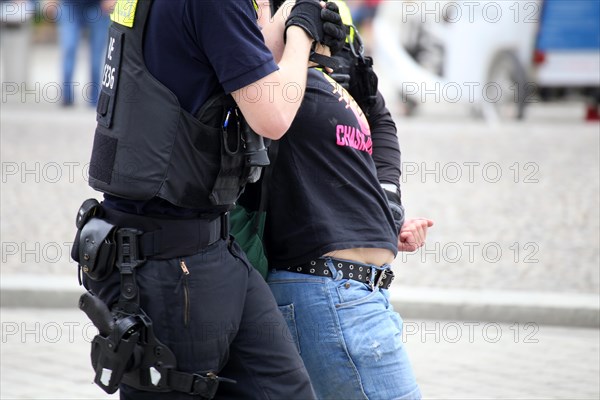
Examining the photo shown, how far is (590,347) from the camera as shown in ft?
18.4

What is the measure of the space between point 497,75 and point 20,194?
7010 mm

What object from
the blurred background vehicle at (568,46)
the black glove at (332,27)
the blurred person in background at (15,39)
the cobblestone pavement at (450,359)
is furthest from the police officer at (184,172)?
the blurred person in background at (15,39)

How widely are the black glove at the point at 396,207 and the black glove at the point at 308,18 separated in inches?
24.6

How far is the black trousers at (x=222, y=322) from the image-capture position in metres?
2.43

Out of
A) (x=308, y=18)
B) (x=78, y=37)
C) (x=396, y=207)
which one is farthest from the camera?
(x=78, y=37)

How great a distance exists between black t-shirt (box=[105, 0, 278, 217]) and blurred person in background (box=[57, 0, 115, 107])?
1131cm

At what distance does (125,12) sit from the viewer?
2.43 m

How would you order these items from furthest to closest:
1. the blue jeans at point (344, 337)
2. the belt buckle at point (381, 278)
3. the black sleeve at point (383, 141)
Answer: the black sleeve at point (383, 141) → the belt buckle at point (381, 278) → the blue jeans at point (344, 337)

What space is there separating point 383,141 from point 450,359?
Result: 7.96 feet

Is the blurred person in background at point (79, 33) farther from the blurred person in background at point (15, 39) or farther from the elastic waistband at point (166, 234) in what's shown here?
the elastic waistband at point (166, 234)

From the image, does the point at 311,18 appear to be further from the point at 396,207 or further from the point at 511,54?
the point at 511,54

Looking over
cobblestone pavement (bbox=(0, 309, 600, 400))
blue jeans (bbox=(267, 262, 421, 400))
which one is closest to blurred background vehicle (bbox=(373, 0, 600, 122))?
cobblestone pavement (bbox=(0, 309, 600, 400))

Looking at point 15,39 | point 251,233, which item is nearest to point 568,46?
point 15,39

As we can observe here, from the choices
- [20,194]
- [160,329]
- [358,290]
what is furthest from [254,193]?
[20,194]
